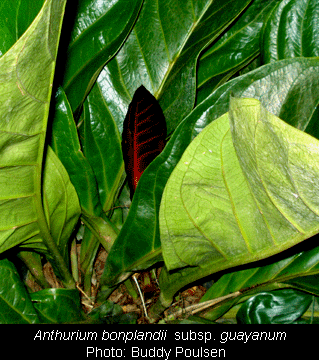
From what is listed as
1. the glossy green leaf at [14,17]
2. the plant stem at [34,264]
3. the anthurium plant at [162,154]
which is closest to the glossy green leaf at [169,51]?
the anthurium plant at [162,154]

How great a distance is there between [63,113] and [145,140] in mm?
168

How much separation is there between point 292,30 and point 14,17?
1.83ft

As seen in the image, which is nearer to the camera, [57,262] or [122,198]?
[57,262]

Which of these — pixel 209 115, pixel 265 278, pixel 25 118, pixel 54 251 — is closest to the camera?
pixel 25 118

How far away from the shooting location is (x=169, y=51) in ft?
2.48

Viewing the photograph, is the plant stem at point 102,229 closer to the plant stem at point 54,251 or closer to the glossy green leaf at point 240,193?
the plant stem at point 54,251

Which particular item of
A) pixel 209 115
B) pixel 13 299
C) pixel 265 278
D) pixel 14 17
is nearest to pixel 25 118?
pixel 14 17

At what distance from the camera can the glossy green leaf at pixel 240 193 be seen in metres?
0.38

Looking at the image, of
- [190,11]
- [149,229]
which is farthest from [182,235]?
[190,11]

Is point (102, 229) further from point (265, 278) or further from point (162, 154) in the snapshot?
point (265, 278)

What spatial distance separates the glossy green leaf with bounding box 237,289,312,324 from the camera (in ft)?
2.33

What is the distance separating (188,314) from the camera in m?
0.78
